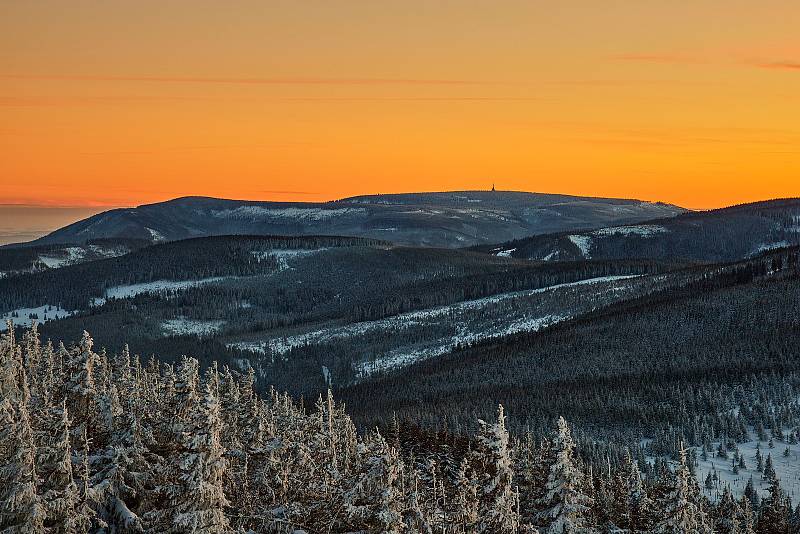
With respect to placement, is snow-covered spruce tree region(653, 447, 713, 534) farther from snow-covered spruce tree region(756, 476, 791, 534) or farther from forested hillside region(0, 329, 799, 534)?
snow-covered spruce tree region(756, 476, 791, 534)

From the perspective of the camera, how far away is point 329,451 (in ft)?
196

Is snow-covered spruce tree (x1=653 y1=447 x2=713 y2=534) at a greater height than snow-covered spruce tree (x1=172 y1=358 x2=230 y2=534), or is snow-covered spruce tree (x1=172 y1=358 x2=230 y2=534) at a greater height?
snow-covered spruce tree (x1=172 y1=358 x2=230 y2=534)

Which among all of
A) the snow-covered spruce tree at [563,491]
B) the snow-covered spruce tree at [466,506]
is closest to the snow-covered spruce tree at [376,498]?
the snow-covered spruce tree at [563,491]

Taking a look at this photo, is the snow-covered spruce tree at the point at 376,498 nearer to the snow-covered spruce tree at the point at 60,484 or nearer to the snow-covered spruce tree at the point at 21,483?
the snow-covered spruce tree at the point at 60,484

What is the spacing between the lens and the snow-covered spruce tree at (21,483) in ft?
106

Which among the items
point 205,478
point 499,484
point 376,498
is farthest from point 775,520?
point 205,478

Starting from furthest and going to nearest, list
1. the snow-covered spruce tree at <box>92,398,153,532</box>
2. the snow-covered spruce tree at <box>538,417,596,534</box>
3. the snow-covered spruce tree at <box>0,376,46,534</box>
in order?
the snow-covered spruce tree at <box>538,417,596,534</box>, the snow-covered spruce tree at <box>92,398,153,532</box>, the snow-covered spruce tree at <box>0,376,46,534</box>

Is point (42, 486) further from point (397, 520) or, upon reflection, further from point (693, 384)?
point (693, 384)

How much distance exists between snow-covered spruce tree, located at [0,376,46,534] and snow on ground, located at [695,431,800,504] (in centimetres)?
8157

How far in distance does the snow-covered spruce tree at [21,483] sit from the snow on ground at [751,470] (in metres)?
81.6

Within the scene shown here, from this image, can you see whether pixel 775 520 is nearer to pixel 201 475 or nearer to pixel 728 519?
pixel 728 519

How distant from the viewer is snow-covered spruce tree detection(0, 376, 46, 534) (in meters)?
32.4

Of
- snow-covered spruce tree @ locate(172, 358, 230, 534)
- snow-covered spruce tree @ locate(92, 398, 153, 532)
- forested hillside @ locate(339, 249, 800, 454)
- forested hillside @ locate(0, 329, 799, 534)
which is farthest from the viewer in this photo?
forested hillside @ locate(339, 249, 800, 454)

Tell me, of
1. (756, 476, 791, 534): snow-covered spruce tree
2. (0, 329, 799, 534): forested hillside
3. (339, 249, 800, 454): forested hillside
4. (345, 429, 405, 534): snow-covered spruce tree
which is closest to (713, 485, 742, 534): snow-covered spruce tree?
(756, 476, 791, 534): snow-covered spruce tree
